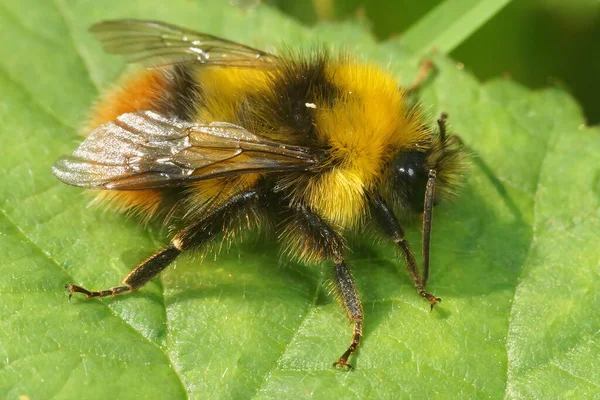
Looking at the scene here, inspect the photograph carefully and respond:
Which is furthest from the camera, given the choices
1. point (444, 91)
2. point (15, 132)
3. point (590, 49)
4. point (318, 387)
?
point (590, 49)

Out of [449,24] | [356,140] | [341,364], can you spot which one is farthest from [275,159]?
[449,24]

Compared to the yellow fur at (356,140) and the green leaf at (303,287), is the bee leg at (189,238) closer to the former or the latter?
the green leaf at (303,287)

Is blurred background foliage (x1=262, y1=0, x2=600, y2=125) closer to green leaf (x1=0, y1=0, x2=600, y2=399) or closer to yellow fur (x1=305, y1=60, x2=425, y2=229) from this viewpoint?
green leaf (x1=0, y1=0, x2=600, y2=399)

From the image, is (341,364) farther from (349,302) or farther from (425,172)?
(425,172)

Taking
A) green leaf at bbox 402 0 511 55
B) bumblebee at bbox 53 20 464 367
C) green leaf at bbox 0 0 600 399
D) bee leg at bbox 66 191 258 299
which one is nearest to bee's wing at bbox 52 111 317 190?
bumblebee at bbox 53 20 464 367

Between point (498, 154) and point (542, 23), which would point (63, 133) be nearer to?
point (498, 154)

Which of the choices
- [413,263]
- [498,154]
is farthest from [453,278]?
[498,154]
